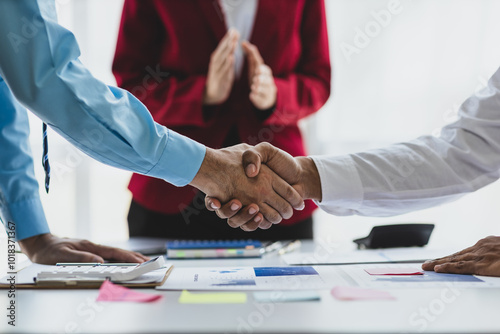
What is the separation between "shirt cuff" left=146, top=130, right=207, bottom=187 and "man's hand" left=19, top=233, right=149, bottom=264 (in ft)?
0.60

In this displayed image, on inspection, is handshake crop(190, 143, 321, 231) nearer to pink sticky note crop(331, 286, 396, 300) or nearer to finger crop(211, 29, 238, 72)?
finger crop(211, 29, 238, 72)

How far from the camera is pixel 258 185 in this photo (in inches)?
50.6

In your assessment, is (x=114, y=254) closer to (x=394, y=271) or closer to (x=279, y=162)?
(x=279, y=162)

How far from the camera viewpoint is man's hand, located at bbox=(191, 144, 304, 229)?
1188 mm

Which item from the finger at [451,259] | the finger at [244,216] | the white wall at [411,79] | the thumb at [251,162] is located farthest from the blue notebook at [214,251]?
the white wall at [411,79]

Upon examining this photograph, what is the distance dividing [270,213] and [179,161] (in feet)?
1.01

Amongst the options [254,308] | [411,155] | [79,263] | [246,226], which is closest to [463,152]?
[411,155]

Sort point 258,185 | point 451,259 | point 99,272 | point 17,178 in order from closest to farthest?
point 99,272 < point 451,259 < point 17,178 < point 258,185

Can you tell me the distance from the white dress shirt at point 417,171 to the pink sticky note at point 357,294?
45 cm

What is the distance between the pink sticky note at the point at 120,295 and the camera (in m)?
0.74

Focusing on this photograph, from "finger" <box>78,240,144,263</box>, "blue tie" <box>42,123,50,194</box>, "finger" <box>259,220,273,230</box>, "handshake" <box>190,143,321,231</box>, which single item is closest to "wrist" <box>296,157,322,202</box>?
"handshake" <box>190,143,321,231</box>

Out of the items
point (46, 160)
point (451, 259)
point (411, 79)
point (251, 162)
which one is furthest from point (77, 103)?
point (411, 79)

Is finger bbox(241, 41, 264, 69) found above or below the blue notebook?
above

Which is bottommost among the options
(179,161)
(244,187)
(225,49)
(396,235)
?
(396,235)
